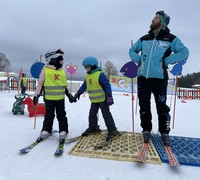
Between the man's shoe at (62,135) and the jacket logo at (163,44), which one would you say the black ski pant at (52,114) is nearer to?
the man's shoe at (62,135)

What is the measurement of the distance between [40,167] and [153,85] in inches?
86.5

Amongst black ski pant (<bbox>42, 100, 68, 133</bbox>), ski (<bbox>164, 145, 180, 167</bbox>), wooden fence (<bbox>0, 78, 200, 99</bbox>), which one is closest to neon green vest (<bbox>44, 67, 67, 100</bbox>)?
black ski pant (<bbox>42, 100, 68, 133</bbox>)

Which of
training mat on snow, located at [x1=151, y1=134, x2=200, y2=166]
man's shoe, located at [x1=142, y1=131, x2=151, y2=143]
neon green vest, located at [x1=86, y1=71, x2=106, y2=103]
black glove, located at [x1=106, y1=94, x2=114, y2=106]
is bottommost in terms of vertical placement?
training mat on snow, located at [x1=151, y1=134, x2=200, y2=166]

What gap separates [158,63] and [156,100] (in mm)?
640

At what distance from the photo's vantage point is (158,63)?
3338 millimetres

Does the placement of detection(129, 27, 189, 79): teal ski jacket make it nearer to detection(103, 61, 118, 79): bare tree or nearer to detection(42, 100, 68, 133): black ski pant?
detection(42, 100, 68, 133): black ski pant

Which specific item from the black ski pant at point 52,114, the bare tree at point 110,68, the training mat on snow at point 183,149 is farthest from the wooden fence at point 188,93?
the bare tree at point 110,68

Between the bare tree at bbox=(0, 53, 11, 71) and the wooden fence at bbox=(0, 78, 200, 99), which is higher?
the bare tree at bbox=(0, 53, 11, 71)

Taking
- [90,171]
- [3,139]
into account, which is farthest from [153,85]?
[3,139]

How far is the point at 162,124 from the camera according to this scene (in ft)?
11.3

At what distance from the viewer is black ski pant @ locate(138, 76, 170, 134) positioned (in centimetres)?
341

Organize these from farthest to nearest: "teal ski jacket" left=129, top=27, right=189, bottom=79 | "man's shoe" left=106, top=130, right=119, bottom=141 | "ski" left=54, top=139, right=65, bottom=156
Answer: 1. "man's shoe" left=106, top=130, right=119, bottom=141
2. "teal ski jacket" left=129, top=27, right=189, bottom=79
3. "ski" left=54, top=139, right=65, bottom=156

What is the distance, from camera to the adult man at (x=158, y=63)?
331 cm

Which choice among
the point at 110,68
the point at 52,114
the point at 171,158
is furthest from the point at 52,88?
the point at 110,68
